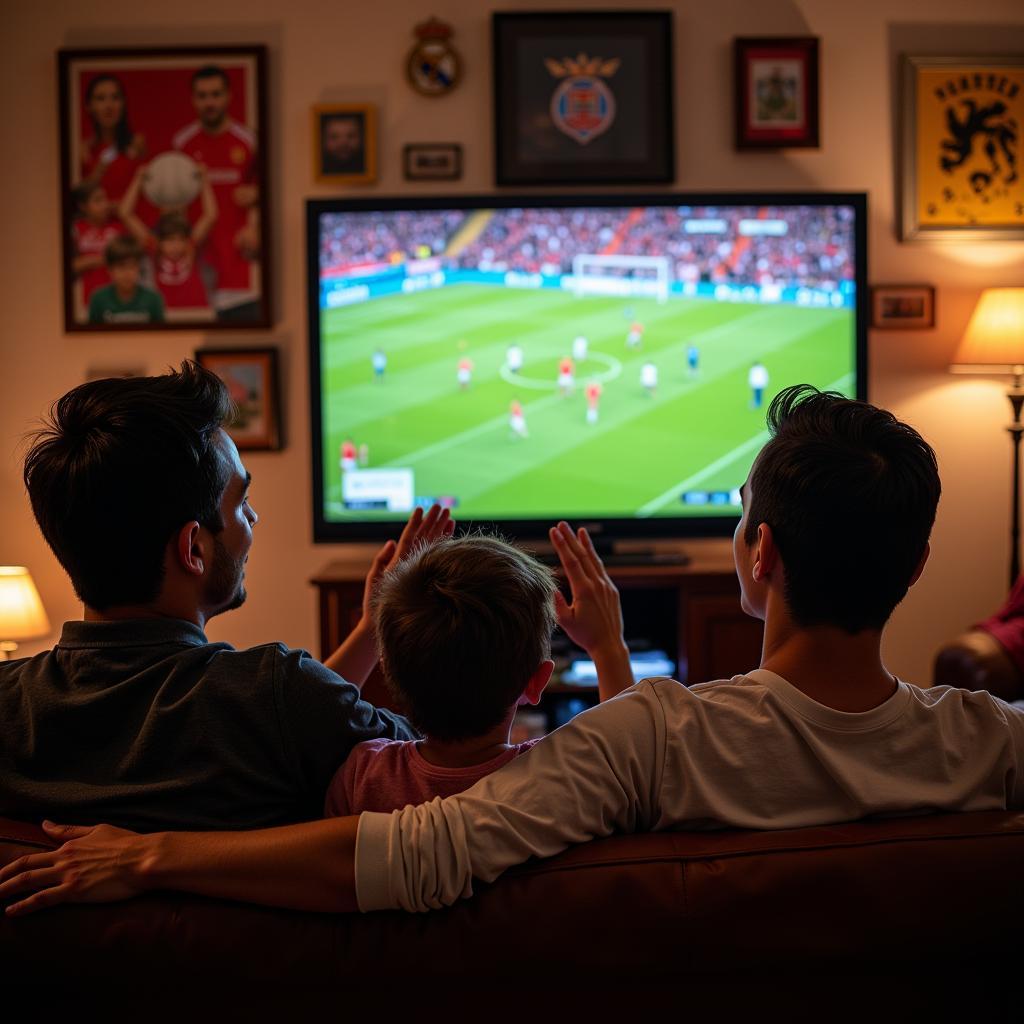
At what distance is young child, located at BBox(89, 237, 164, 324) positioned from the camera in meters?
4.01

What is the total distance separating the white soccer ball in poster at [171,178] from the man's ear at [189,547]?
3.11 metres

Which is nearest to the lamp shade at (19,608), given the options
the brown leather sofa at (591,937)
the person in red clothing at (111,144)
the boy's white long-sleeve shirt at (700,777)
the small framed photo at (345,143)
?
the person in red clothing at (111,144)

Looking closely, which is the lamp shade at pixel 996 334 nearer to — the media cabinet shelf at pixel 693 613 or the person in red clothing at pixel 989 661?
the person in red clothing at pixel 989 661

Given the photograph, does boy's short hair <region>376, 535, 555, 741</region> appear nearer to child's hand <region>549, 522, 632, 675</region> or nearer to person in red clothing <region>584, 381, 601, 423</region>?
child's hand <region>549, 522, 632, 675</region>

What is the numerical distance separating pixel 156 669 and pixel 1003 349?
11.3ft

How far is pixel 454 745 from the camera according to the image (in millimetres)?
1129

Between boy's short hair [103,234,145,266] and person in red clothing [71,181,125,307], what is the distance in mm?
10

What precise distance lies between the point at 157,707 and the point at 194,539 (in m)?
0.22

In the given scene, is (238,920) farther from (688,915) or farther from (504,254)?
(504,254)

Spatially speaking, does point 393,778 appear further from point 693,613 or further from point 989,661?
point 693,613

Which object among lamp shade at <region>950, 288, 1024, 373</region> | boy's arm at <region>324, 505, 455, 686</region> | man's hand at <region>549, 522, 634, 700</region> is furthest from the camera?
lamp shade at <region>950, 288, 1024, 373</region>

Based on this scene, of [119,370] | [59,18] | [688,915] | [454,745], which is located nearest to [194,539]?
[454,745]

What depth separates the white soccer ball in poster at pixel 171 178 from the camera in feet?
13.1

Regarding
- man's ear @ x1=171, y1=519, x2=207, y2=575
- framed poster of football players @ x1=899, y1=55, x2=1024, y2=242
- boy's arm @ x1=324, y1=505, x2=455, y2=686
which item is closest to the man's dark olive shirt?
man's ear @ x1=171, y1=519, x2=207, y2=575
